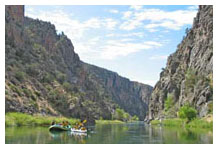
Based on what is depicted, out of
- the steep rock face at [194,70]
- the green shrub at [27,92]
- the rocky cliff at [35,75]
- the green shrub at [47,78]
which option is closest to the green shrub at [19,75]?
the rocky cliff at [35,75]

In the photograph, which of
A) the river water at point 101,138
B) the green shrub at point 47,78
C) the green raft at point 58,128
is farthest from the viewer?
the green shrub at point 47,78

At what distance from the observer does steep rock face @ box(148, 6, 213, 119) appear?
313 ft

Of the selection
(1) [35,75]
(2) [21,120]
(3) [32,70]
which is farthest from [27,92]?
(2) [21,120]

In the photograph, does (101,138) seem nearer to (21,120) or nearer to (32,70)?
(21,120)

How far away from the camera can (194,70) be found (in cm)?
11419

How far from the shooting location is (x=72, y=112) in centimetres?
11431

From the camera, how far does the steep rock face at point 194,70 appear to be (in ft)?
313

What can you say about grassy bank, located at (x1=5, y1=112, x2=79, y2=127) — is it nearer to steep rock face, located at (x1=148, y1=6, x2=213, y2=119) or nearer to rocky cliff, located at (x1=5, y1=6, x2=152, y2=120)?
rocky cliff, located at (x1=5, y1=6, x2=152, y2=120)

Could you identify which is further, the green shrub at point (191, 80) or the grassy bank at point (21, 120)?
the green shrub at point (191, 80)

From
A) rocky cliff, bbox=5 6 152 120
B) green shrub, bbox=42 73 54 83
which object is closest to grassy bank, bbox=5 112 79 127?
rocky cliff, bbox=5 6 152 120

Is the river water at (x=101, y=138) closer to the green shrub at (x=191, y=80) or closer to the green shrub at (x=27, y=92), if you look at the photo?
the green shrub at (x=27, y=92)
